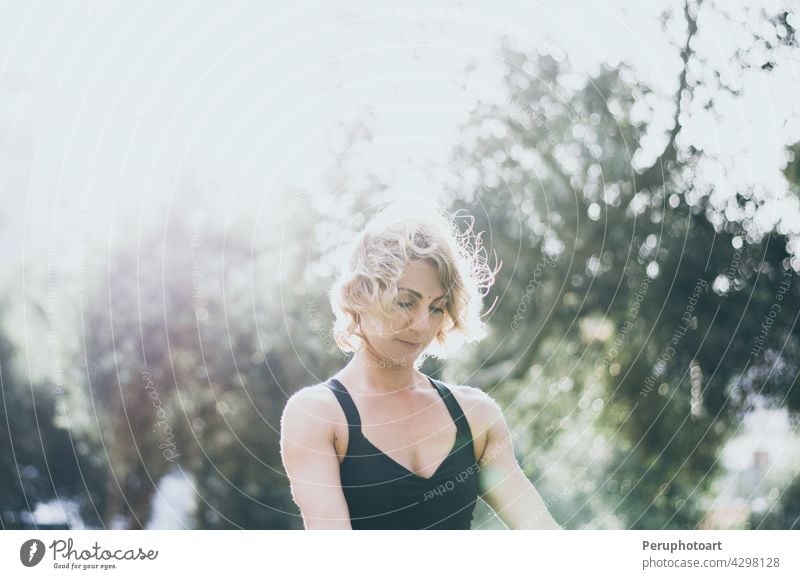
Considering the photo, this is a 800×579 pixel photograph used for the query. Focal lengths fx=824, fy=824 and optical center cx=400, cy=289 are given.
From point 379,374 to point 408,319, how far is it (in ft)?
0.39

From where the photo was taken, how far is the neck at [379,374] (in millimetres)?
1447

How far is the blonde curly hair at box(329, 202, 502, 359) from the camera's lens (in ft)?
4.73

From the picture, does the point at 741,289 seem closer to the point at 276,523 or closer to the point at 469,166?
the point at 469,166

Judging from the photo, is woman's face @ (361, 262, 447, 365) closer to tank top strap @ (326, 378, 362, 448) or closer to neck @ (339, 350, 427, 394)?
neck @ (339, 350, 427, 394)

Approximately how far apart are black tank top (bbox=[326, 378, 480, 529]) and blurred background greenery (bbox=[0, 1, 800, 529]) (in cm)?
106

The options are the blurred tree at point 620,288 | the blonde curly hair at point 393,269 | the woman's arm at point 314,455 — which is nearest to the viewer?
the woman's arm at point 314,455

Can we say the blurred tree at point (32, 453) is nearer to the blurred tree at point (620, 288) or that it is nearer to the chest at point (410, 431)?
the chest at point (410, 431)

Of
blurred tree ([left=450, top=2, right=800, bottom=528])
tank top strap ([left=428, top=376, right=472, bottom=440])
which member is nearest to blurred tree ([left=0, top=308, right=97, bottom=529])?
tank top strap ([left=428, top=376, right=472, bottom=440])

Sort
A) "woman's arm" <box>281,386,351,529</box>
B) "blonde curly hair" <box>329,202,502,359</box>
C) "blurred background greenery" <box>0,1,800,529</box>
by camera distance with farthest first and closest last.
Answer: "blurred background greenery" <box>0,1,800,529</box> → "blonde curly hair" <box>329,202,502,359</box> → "woman's arm" <box>281,386,351,529</box>

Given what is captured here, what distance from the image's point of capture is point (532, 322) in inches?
115
